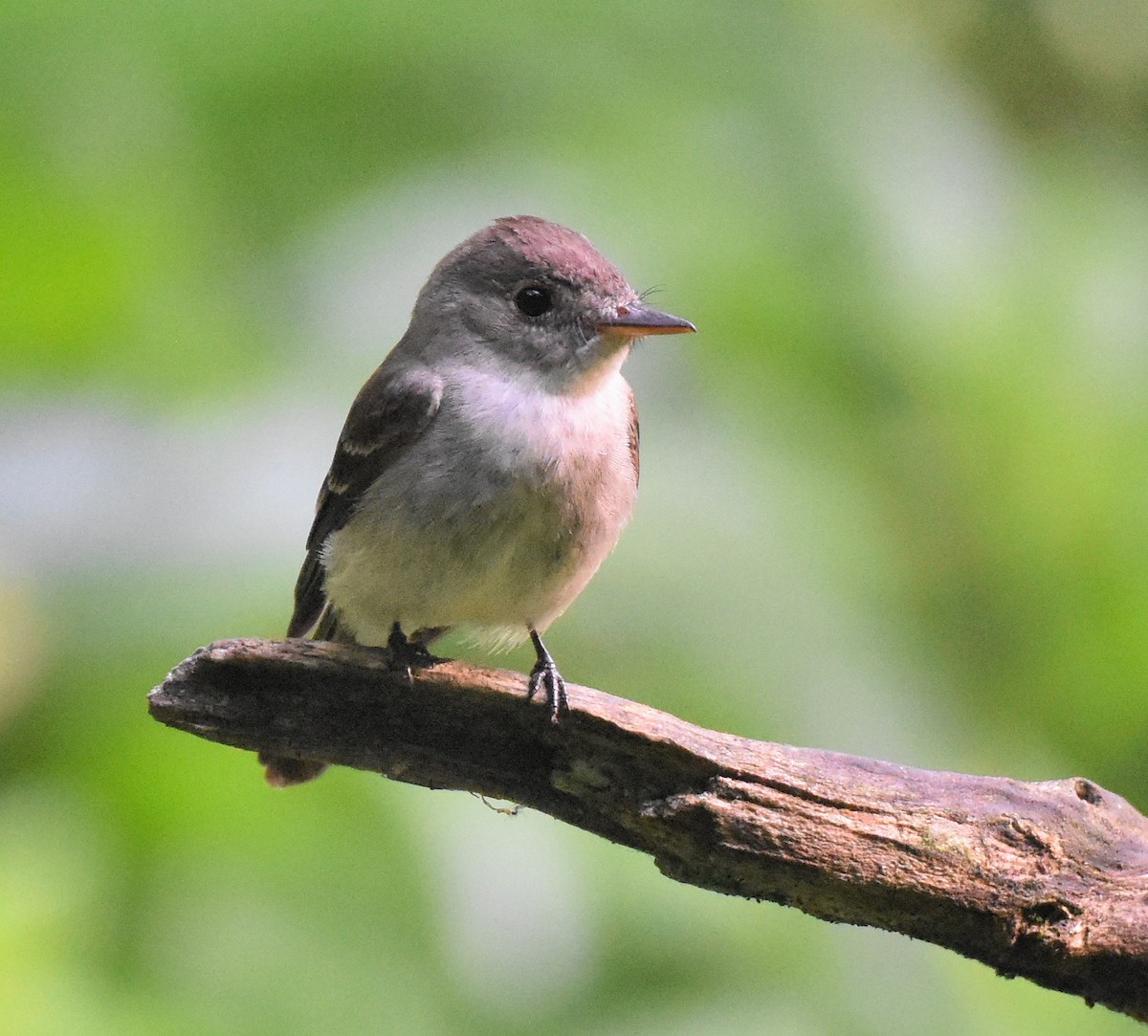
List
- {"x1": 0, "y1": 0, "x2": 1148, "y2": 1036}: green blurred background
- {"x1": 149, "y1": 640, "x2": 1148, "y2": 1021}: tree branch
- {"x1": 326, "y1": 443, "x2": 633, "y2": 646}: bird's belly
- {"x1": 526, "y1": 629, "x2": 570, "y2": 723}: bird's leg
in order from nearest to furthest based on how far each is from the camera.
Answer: {"x1": 149, "y1": 640, "x2": 1148, "y2": 1021}: tree branch → {"x1": 526, "y1": 629, "x2": 570, "y2": 723}: bird's leg → {"x1": 326, "y1": 443, "x2": 633, "y2": 646}: bird's belly → {"x1": 0, "y1": 0, "x2": 1148, "y2": 1036}: green blurred background

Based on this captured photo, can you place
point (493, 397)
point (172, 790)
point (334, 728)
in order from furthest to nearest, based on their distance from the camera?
1. point (172, 790)
2. point (493, 397)
3. point (334, 728)

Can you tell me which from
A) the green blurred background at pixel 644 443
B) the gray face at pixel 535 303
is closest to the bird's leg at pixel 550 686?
the gray face at pixel 535 303

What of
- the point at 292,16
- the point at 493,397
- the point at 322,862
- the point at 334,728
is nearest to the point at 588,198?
the point at 292,16

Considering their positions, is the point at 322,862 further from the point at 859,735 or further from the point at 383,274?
the point at 383,274

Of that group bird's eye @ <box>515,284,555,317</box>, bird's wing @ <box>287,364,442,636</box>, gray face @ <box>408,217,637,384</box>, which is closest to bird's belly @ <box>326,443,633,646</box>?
bird's wing @ <box>287,364,442,636</box>

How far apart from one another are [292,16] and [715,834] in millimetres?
3748

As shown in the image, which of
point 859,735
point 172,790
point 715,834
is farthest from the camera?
point 859,735

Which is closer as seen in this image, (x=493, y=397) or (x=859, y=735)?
(x=493, y=397)

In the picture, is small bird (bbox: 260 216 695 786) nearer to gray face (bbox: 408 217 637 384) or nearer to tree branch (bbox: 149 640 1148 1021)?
gray face (bbox: 408 217 637 384)

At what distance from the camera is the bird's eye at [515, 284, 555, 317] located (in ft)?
→ 11.2

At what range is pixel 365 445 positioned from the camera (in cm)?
340

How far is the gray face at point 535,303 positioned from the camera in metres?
3.37

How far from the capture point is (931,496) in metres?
5.07

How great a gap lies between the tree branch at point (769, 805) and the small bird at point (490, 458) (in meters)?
0.18
